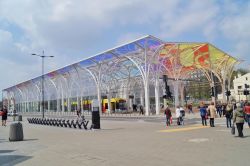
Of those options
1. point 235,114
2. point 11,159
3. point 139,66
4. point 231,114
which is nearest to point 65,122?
point 231,114

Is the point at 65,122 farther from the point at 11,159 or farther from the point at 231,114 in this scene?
the point at 11,159

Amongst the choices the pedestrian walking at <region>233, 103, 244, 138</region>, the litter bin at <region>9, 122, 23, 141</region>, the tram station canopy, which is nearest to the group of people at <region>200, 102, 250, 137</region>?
the pedestrian walking at <region>233, 103, 244, 138</region>

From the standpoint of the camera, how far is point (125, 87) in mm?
79562

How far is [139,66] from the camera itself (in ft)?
169

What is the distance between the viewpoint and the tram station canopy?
49812mm

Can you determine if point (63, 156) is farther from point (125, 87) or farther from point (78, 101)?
point (78, 101)

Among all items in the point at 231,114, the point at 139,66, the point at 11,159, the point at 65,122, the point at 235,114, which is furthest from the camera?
the point at 139,66

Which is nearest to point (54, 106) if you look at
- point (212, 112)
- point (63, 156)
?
point (212, 112)

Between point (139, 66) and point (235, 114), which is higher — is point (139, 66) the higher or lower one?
the higher one

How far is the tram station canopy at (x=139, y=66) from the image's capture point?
4981cm

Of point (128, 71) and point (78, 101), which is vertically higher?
point (128, 71)

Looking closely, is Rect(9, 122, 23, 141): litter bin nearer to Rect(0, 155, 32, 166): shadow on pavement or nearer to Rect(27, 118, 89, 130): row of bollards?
Rect(0, 155, 32, 166): shadow on pavement

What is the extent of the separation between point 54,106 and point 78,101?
29272 mm

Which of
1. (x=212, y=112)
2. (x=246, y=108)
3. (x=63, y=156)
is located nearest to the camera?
(x=63, y=156)
